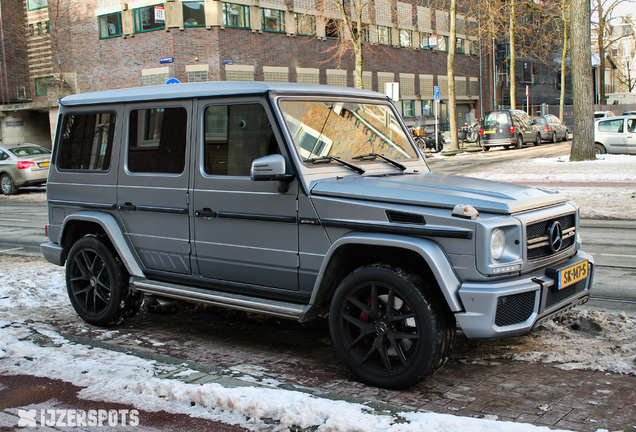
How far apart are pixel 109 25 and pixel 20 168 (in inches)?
740

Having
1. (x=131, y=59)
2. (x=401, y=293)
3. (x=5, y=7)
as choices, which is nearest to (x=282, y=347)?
(x=401, y=293)

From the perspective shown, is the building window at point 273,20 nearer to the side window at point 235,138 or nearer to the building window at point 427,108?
the building window at point 427,108

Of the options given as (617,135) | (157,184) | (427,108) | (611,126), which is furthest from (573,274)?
(427,108)

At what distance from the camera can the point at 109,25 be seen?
37.6 meters

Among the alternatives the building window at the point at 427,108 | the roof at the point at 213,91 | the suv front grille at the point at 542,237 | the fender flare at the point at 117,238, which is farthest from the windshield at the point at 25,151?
the building window at the point at 427,108

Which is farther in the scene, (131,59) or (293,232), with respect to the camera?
(131,59)

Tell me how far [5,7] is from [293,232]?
43.9 metres

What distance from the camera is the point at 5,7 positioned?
4116 centimetres

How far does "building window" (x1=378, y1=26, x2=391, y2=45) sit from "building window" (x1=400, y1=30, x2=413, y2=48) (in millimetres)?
1626

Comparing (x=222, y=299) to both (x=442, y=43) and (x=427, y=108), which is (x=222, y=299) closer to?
(x=427, y=108)

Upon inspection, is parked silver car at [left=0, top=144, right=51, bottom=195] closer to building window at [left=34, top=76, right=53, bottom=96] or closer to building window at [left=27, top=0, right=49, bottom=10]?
building window at [left=34, top=76, right=53, bottom=96]

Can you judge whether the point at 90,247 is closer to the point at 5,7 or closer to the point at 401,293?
the point at 401,293

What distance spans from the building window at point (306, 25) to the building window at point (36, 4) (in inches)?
626

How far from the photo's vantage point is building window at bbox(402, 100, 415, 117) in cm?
5016
